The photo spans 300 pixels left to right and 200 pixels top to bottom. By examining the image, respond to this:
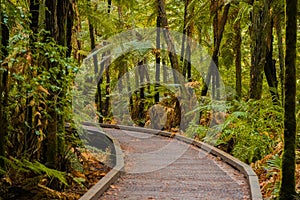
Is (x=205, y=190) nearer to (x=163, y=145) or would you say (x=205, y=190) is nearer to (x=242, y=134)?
(x=242, y=134)


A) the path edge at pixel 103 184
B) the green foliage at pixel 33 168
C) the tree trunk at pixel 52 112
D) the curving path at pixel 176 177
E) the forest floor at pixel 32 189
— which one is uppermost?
the tree trunk at pixel 52 112

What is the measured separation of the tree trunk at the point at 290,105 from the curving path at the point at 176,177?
3.69 ft

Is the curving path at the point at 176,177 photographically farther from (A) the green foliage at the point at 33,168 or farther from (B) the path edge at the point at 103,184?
(A) the green foliage at the point at 33,168

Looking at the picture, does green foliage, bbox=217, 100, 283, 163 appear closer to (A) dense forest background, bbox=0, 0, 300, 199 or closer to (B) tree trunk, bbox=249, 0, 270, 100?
(A) dense forest background, bbox=0, 0, 300, 199

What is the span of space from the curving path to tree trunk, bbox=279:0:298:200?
113cm

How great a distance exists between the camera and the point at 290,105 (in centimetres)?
416

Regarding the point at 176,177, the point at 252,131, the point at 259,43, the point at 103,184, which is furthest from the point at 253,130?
the point at 103,184

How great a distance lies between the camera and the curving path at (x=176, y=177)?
5.46m

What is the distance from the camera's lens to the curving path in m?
5.46

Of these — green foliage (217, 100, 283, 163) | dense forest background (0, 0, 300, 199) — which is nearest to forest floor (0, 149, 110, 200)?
dense forest background (0, 0, 300, 199)

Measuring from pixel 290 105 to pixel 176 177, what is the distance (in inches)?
117

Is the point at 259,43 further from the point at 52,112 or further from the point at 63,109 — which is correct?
the point at 52,112

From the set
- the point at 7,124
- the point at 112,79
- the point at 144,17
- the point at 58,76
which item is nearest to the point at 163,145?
the point at 58,76

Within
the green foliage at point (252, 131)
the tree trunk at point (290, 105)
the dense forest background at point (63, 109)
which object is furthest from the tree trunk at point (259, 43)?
the tree trunk at point (290, 105)
